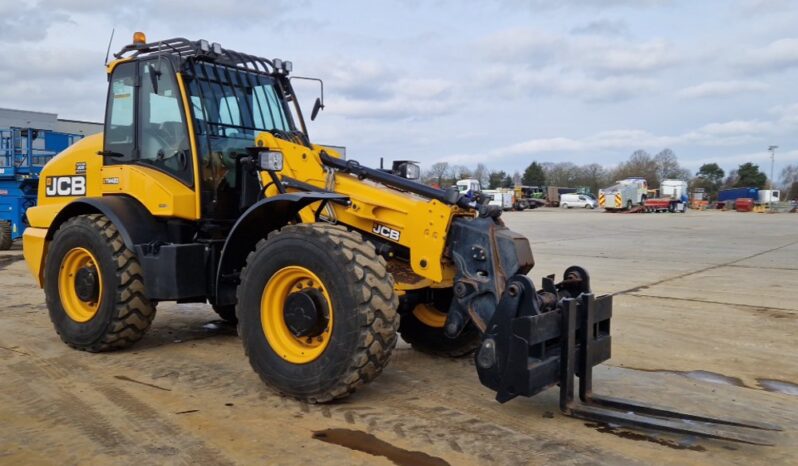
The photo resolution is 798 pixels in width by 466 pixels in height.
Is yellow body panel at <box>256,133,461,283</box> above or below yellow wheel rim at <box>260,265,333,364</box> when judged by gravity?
above

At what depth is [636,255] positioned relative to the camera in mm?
16844

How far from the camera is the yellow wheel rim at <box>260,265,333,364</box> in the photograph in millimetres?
4562

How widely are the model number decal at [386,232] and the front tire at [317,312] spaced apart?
47 centimetres

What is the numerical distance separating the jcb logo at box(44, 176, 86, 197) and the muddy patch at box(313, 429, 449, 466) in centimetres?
414

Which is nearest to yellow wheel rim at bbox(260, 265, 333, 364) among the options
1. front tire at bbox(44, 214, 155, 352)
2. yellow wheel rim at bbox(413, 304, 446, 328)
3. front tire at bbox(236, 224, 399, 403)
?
front tire at bbox(236, 224, 399, 403)

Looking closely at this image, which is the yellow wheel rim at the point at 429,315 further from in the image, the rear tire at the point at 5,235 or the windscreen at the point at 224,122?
the rear tire at the point at 5,235

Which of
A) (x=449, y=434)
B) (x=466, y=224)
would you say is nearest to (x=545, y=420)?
(x=449, y=434)

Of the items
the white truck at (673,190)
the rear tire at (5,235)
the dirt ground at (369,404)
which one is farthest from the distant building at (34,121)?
the white truck at (673,190)

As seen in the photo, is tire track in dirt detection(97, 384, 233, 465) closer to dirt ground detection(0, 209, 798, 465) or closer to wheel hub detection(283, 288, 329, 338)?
dirt ground detection(0, 209, 798, 465)

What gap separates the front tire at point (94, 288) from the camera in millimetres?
5777

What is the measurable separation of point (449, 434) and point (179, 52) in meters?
4.31

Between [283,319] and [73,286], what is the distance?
2.79 m

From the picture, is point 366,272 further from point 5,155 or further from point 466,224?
point 5,155

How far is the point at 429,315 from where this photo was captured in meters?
5.87
